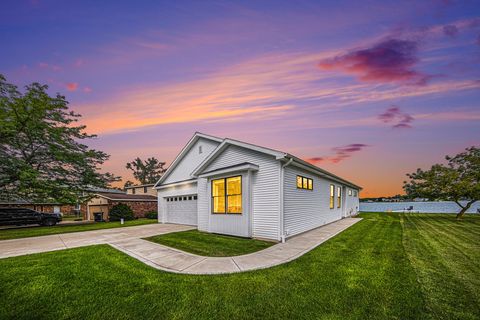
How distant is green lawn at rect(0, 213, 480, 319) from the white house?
2.81 meters

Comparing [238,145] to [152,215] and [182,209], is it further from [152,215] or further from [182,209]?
[152,215]

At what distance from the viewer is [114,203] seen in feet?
73.6

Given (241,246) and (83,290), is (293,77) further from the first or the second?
(83,290)

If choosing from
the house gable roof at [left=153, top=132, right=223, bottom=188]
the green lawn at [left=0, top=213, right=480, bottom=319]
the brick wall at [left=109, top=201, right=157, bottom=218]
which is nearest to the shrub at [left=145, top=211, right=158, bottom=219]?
the brick wall at [left=109, top=201, right=157, bottom=218]

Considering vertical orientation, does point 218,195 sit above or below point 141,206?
above

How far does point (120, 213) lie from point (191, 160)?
11.9 m

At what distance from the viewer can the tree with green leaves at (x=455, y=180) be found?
1753cm

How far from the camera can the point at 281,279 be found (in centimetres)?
462

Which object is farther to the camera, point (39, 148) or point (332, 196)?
point (39, 148)

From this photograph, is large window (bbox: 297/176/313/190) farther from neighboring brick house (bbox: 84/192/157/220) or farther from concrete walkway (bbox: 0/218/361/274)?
neighboring brick house (bbox: 84/192/157/220)

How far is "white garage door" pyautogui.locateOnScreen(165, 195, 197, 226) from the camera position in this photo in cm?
1532

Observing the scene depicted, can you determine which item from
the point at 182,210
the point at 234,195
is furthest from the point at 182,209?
the point at 234,195

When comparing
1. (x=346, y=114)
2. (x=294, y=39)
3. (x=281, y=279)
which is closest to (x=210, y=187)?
(x=281, y=279)

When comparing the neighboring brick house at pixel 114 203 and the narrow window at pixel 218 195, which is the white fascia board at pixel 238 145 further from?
the neighboring brick house at pixel 114 203
